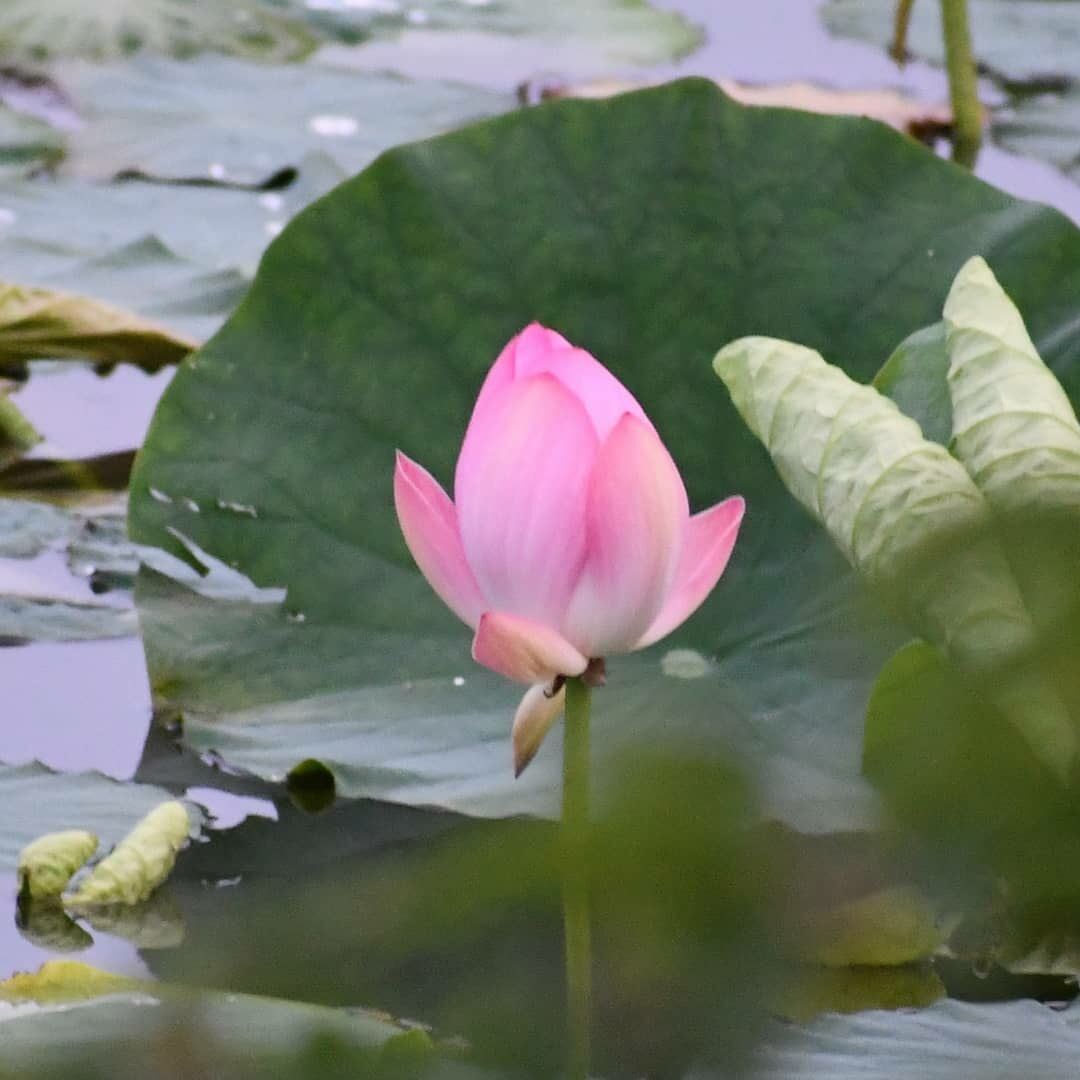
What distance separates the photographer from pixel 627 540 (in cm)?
61

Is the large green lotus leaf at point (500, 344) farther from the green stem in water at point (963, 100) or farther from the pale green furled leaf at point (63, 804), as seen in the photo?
the green stem in water at point (963, 100)

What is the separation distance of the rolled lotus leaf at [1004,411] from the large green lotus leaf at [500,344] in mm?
193

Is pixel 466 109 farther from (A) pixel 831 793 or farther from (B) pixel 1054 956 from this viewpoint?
(B) pixel 1054 956

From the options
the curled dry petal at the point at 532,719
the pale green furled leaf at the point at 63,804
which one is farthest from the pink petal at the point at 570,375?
the pale green furled leaf at the point at 63,804

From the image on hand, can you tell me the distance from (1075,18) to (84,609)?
5.91ft

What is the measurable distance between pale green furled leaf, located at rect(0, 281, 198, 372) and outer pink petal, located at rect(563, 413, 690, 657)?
2.59 ft

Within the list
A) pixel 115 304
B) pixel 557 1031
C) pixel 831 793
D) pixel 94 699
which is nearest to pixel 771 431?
pixel 831 793

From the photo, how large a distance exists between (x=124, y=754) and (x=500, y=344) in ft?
1.07

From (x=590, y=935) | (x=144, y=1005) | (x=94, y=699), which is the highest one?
(x=590, y=935)

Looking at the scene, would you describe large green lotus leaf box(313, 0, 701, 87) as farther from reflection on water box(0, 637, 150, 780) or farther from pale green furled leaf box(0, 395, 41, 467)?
reflection on water box(0, 637, 150, 780)

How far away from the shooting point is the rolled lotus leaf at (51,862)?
2.47 ft

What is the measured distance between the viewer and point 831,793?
76 centimetres

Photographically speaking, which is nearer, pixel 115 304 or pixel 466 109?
pixel 115 304

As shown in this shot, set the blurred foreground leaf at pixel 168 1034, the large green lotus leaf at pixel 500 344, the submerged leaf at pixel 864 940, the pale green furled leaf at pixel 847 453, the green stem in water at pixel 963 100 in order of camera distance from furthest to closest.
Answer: the green stem in water at pixel 963 100, the large green lotus leaf at pixel 500 344, the pale green furled leaf at pixel 847 453, the submerged leaf at pixel 864 940, the blurred foreground leaf at pixel 168 1034
